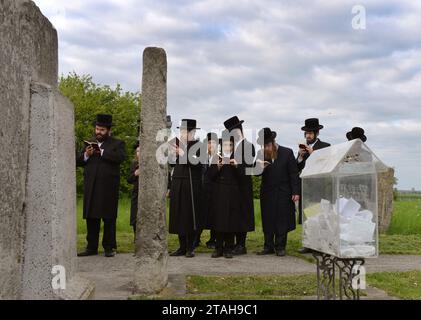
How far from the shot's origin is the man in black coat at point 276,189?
33.2 feet

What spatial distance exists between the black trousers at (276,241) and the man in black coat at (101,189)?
2688mm

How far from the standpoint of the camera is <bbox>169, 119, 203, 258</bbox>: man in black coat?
9.51m

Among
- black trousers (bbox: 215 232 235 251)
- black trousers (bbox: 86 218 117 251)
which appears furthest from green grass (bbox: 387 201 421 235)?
black trousers (bbox: 86 218 117 251)

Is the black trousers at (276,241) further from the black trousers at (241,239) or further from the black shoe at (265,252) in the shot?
the black trousers at (241,239)

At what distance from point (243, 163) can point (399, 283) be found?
141 inches

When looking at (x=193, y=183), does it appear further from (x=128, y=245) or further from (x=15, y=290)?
(x=15, y=290)

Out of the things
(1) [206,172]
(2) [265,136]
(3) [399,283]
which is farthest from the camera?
(1) [206,172]

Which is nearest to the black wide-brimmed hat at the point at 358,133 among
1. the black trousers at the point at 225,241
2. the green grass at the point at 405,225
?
the black trousers at the point at 225,241

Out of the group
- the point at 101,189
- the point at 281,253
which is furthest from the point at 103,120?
the point at 281,253

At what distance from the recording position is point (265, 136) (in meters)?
10.1

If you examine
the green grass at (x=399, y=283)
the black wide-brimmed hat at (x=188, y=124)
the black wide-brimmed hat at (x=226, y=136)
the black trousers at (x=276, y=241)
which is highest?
the black wide-brimmed hat at (x=188, y=124)

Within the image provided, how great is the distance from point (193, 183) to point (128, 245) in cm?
233

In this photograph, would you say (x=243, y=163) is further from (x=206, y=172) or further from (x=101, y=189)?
(x=101, y=189)

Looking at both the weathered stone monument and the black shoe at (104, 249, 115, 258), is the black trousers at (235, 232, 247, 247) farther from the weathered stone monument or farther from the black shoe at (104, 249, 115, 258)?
the weathered stone monument
